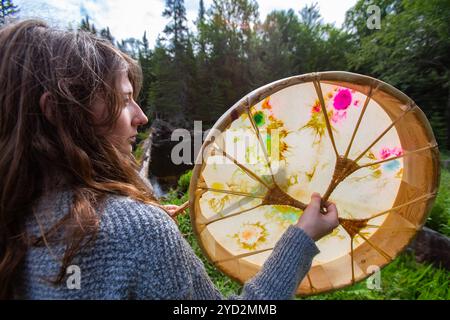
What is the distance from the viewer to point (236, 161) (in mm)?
1324

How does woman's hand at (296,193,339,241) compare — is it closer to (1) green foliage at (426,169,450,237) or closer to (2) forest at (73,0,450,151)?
(1) green foliage at (426,169,450,237)

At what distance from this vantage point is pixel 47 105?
2.58ft

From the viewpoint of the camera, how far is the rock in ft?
8.14

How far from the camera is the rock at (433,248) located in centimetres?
248

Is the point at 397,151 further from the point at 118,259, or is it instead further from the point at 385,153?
the point at 118,259

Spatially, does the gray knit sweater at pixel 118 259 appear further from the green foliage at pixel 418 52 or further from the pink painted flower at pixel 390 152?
the green foliage at pixel 418 52

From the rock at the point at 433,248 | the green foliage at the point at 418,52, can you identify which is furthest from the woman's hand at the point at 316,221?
the green foliage at the point at 418,52

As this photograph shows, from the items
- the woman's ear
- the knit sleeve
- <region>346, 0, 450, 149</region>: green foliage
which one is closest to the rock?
the knit sleeve

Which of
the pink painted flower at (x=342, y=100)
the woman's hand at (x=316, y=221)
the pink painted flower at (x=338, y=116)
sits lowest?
the woman's hand at (x=316, y=221)
